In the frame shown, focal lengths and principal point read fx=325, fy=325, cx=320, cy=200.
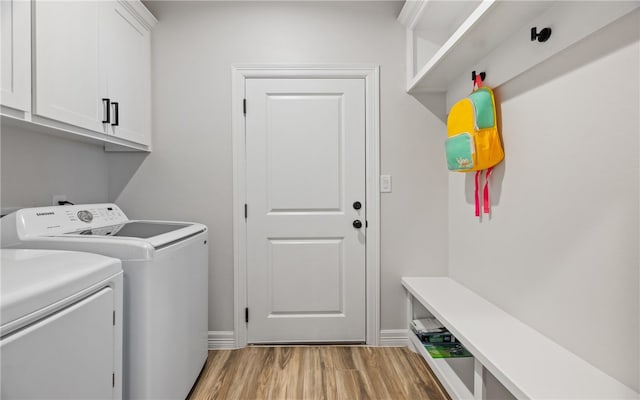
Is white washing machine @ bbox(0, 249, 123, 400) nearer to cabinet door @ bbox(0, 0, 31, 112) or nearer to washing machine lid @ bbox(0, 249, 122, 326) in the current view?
washing machine lid @ bbox(0, 249, 122, 326)

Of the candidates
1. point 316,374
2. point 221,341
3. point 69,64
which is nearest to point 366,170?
point 316,374

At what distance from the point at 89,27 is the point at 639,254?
2457 millimetres

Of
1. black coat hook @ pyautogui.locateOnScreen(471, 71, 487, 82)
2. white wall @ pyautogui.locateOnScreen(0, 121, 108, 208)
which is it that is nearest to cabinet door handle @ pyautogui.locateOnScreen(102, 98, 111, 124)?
white wall @ pyautogui.locateOnScreen(0, 121, 108, 208)

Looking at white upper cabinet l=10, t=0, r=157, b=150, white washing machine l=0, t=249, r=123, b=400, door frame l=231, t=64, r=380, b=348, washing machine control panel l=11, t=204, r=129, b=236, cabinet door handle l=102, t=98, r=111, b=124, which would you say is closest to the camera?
white washing machine l=0, t=249, r=123, b=400

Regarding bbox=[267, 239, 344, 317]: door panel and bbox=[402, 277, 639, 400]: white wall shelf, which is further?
bbox=[267, 239, 344, 317]: door panel

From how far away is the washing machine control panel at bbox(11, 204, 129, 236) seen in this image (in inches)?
55.8

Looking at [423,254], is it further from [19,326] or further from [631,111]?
[19,326]

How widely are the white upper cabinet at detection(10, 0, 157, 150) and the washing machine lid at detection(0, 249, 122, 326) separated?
568 millimetres

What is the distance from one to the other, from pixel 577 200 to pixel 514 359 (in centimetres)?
65

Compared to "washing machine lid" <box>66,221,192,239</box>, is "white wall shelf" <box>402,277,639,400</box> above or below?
below

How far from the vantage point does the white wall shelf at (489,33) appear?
1.21 meters

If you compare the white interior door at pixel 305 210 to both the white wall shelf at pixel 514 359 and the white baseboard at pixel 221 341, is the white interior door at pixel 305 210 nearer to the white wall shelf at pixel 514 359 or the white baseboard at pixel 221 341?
the white baseboard at pixel 221 341

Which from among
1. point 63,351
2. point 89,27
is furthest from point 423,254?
point 89,27

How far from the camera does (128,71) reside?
201 centimetres
